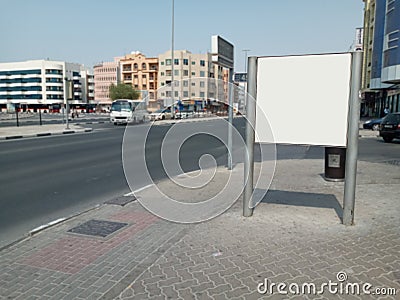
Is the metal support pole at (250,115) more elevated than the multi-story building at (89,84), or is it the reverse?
the multi-story building at (89,84)

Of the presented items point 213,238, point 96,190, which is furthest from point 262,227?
point 96,190

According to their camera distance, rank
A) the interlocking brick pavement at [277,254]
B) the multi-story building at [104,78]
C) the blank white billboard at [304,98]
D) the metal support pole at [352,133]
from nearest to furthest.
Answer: the interlocking brick pavement at [277,254] < the metal support pole at [352,133] < the blank white billboard at [304,98] < the multi-story building at [104,78]

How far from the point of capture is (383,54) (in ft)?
122

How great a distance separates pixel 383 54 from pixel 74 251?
135 ft

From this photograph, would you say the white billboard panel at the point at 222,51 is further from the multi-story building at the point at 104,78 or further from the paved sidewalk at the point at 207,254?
the multi-story building at the point at 104,78

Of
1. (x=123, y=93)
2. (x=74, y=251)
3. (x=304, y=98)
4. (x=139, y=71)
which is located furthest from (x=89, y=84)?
(x=74, y=251)

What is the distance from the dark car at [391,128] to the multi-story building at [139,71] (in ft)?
242

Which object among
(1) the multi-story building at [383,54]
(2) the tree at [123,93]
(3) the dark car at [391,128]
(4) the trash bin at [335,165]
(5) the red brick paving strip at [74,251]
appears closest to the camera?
(5) the red brick paving strip at [74,251]

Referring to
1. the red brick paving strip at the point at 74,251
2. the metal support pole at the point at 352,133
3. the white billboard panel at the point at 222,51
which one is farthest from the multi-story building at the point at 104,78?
the metal support pole at the point at 352,133

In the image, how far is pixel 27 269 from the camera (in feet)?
11.7

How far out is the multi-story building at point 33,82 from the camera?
98562 mm

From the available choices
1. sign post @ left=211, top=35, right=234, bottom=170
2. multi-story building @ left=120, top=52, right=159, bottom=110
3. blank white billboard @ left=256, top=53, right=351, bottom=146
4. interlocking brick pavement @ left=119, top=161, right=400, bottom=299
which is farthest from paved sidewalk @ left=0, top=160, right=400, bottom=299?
multi-story building @ left=120, top=52, right=159, bottom=110

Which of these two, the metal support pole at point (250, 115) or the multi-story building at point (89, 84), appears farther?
the multi-story building at point (89, 84)

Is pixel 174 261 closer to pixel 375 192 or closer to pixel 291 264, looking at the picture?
pixel 291 264
